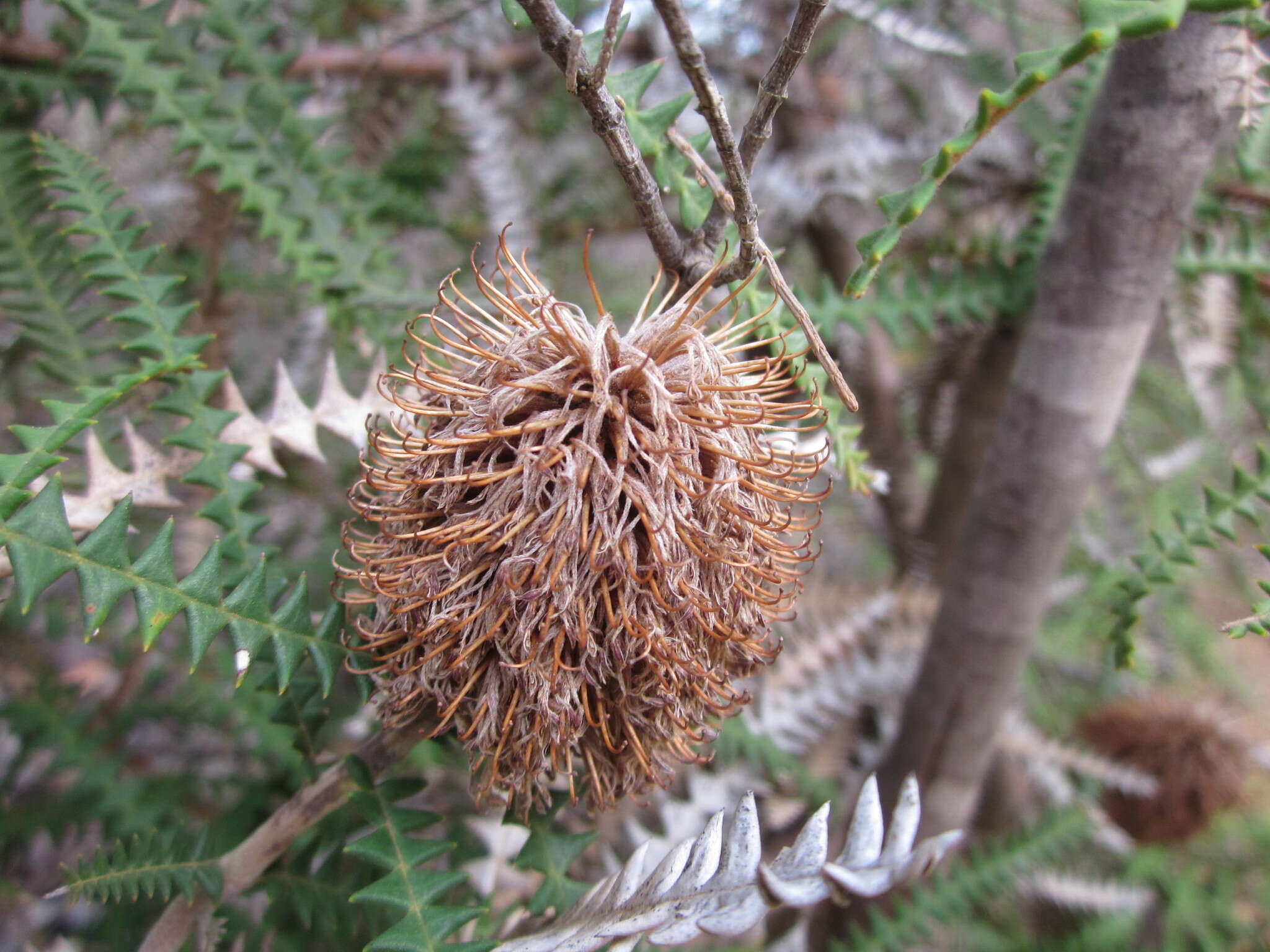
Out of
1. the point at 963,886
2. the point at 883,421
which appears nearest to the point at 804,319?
the point at 963,886

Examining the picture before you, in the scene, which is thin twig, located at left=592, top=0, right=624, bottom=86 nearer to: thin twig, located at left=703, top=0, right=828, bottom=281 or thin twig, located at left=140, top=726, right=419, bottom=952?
thin twig, located at left=703, top=0, right=828, bottom=281

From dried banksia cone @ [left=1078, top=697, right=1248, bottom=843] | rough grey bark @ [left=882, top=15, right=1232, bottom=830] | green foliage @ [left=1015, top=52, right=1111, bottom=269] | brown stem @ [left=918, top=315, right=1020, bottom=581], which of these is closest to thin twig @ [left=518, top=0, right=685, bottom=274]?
rough grey bark @ [left=882, top=15, right=1232, bottom=830]

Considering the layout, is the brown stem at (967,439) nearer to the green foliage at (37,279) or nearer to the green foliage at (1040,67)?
the green foliage at (1040,67)

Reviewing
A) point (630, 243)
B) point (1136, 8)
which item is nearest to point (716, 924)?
point (1136, 8)

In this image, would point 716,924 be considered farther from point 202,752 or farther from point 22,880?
point 22,880

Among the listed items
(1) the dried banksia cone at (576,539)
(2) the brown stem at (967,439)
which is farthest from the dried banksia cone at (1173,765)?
(1) the dried banksia cone at (576,539)
